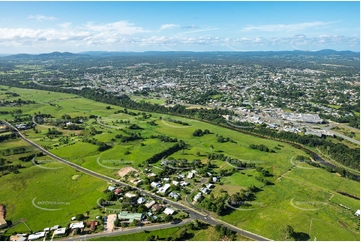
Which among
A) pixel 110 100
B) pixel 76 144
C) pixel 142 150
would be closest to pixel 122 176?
pixel 142 150

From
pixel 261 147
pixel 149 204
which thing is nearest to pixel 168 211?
pixel 149 204

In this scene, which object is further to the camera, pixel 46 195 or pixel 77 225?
pixel 46 195

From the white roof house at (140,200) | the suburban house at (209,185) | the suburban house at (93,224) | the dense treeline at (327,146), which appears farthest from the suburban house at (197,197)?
the dense treeline at (327,146)

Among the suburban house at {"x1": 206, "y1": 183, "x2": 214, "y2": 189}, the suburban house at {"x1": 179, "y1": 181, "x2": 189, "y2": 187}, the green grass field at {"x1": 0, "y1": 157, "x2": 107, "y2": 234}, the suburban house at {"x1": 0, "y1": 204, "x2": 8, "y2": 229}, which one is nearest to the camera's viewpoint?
the suburban house at {"x1": 0, "y1": 204, "x2": 8, "y2": 229}

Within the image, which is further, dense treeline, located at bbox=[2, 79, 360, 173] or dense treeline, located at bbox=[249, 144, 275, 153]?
dense treeline, located at bbox=[249, 144, 275, 153]

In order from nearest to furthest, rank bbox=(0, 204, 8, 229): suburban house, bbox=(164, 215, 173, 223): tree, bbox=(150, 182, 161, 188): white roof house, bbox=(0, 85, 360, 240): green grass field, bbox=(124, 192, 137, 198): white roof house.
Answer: bbox=(0, 204, 8, 229): suburban house < bbox=(164, 215, 173, 223): tree < bbox=(0, 85, 360, 240): green grass field < bbox=(124, 192, 137, 198): white roof house < bbox=(150, 182, 161, 188): white roof house

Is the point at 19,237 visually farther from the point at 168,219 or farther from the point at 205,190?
the point at 205,190

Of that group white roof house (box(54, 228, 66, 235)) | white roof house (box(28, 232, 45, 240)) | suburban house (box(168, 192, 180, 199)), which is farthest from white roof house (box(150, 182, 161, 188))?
white roof house (box(28, 232, 45, 240))

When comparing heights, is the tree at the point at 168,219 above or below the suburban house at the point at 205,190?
below

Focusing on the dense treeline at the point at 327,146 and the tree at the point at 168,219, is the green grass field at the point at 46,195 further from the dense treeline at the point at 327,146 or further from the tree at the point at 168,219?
the dense treeline at the point at 327,146

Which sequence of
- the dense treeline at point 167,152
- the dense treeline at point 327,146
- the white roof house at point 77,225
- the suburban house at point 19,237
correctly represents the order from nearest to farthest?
the suburban house at point 19,237 → the white roof house at point 77,225 → the dense treeline at point 167,152 → the dense treeline at point 327,146

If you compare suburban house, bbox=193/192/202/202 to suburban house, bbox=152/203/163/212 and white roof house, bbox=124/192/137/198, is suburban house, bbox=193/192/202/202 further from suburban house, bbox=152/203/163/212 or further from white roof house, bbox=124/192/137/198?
white roof house, bbox=124/192/137/198

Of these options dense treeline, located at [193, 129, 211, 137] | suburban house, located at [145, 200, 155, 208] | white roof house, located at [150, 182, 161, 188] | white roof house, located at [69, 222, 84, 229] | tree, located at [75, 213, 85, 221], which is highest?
dense treeline, located at [193, 129, 211, 137]
